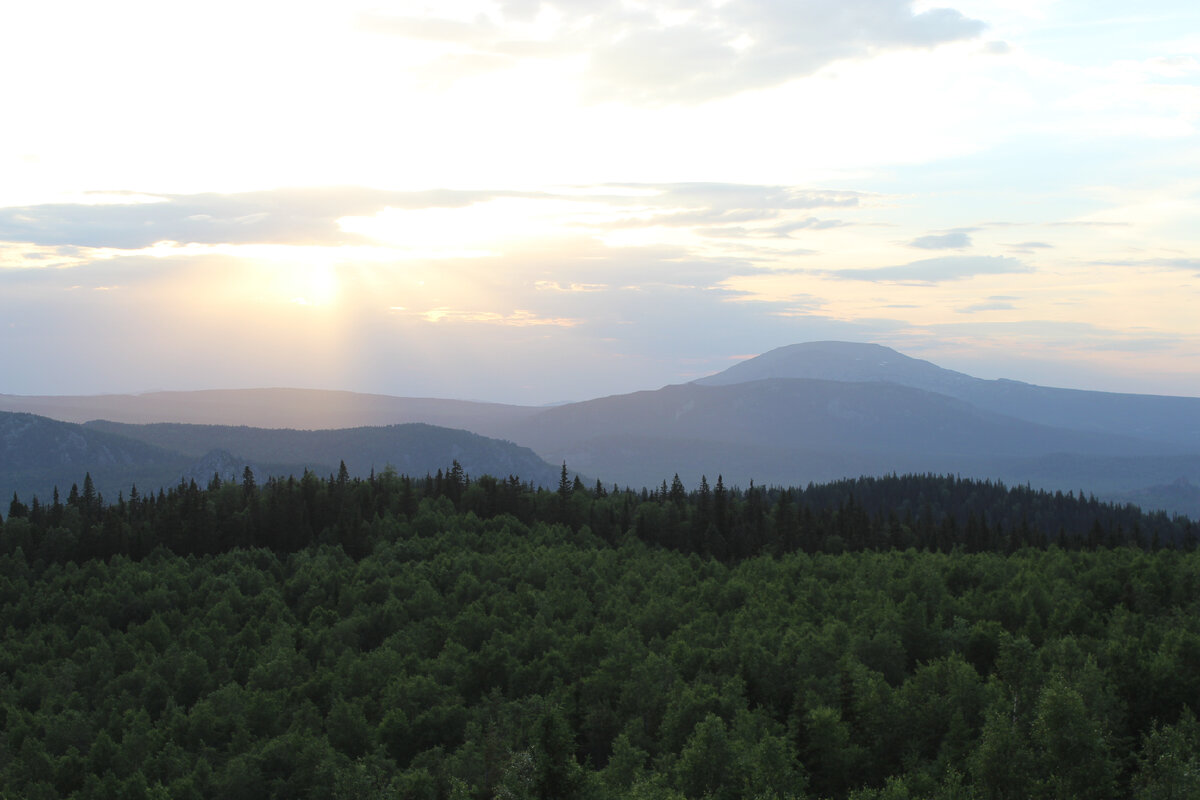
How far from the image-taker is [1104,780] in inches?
2484

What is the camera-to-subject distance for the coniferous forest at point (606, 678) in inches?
2830

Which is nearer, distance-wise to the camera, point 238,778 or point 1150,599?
point 238,778

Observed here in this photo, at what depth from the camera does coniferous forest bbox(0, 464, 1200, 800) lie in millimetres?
71875

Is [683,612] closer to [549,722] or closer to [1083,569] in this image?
[549,722]

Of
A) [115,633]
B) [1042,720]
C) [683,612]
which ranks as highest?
[1042,720]

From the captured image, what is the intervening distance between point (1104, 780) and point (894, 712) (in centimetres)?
1940

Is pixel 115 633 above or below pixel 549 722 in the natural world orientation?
below

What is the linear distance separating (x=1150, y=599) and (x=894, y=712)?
64.5 m

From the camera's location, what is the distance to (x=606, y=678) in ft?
339

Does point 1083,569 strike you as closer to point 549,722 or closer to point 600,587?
point 600,587

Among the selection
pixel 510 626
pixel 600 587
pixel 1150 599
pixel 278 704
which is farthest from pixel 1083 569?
pixel 278 704

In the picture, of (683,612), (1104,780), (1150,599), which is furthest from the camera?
(683,612)

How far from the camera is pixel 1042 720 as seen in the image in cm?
6631

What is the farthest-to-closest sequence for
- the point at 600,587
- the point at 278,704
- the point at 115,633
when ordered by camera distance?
1. the point at 600,587
2. the point at 115,633
3. the point at 278,704
